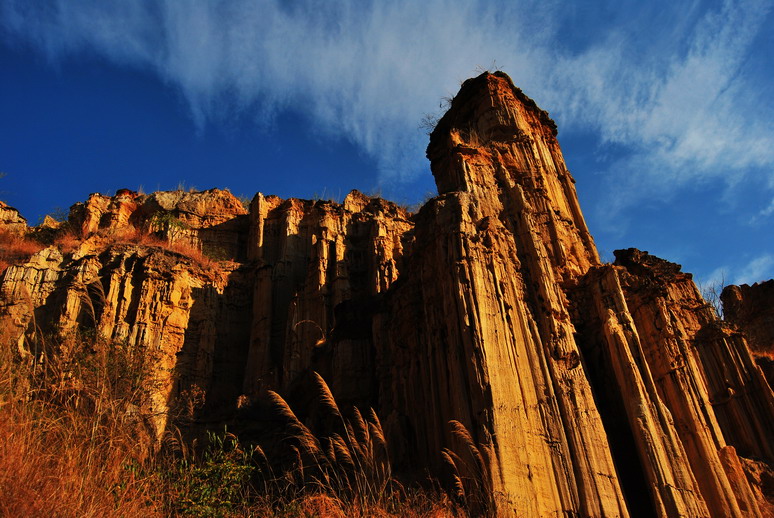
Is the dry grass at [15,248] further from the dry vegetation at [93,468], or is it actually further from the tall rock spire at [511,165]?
the dry vegetation at [93,468]

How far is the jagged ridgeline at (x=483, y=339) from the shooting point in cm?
1312

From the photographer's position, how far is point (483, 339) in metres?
13.8

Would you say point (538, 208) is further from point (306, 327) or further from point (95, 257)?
point (95, 257)

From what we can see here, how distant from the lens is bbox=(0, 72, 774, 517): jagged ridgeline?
13117mm

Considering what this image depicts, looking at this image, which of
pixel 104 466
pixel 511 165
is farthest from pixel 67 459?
pixel 511 165

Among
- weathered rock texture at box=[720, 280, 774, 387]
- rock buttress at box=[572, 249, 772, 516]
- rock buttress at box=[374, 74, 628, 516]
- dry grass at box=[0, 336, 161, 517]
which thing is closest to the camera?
dry grass at box=[0, 336, 161, 517]

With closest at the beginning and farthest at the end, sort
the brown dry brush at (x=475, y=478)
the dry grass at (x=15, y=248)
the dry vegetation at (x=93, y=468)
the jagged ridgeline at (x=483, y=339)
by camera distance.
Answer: the dry vegetation at (x=93, y=468)
the brown dry brush at (x=475, y=478)
the jagged ridgeline at (x=483, y=339)
the dry grass at (x=15, y=248)

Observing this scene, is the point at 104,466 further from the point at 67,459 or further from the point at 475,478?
the point at 475,478

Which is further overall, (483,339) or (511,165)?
(511,165)

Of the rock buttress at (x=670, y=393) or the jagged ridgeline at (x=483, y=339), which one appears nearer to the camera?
the jagged ridgeline at (x=483, y=339)

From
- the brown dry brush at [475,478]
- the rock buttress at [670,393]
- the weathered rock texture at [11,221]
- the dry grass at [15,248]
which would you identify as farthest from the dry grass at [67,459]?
the weathered rock texture at [11,221]

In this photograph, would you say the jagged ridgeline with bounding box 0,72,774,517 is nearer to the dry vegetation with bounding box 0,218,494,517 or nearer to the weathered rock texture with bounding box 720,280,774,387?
the weathered rock texture with bounding box 720,280,774,387

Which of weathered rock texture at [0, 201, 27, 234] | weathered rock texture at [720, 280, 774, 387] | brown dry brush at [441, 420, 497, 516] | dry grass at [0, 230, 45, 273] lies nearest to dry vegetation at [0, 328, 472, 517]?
brown dry brush at [441, 420, 497, 516]

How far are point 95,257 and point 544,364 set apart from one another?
2662cm
